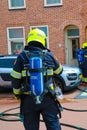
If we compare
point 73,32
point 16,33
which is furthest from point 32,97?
point 16,33

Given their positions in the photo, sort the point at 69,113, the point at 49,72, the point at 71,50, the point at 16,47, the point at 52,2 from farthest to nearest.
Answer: the point at 16,47 < the point at 71,50 < the point at 52,2 < the point at 69,113 < the point at 49,72

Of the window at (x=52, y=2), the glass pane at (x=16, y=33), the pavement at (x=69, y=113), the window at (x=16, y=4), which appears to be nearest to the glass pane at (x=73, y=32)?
the window at (x=52, y=2)

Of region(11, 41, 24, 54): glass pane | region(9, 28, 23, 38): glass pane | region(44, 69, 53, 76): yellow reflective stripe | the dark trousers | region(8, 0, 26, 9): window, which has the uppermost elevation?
region(8, 0, 26, 9): window

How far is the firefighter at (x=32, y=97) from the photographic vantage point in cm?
500

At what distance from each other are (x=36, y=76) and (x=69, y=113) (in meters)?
4.70

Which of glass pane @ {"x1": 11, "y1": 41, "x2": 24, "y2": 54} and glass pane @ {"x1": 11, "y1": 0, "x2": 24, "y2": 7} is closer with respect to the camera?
glass pane @ {"x1": 11, "y1": 0, "x2": 24, "y2": 7}

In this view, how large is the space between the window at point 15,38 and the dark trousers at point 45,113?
1705 cm

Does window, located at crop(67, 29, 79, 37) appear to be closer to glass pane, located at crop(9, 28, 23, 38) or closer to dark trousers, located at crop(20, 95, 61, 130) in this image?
glass pane, located at crop(9, 28, 23, 38)

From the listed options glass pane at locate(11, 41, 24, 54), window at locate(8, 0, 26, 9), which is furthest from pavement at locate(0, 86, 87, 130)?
window at locate(8, 0, 26, 9)

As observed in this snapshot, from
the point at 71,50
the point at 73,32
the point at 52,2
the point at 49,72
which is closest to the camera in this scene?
the point at 49,72

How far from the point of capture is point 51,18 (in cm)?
2125

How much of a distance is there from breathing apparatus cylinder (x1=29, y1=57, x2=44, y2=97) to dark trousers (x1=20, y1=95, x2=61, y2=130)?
15cm

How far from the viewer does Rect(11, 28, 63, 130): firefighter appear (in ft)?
16.4

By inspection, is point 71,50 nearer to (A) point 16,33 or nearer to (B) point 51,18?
(B) point 51,18
